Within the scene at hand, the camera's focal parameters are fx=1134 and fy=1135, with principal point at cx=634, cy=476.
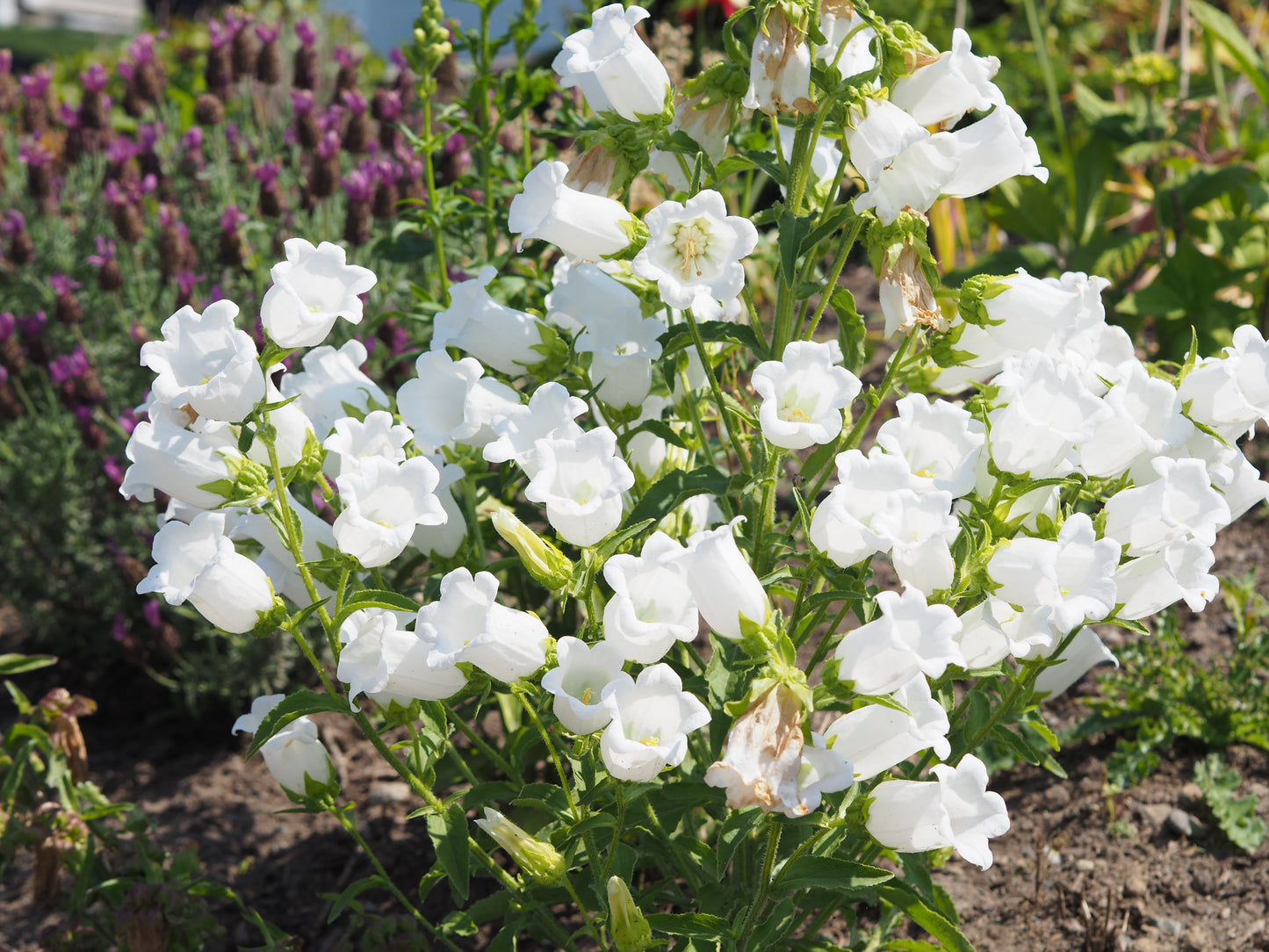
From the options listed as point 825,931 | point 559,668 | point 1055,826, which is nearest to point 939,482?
point 559,668

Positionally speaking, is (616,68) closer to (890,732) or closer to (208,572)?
(208,572)

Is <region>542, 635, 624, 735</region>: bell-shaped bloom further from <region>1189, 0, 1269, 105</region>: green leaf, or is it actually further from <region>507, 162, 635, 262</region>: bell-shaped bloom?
<region>1189, 0, 1269, 105</region>: green leaf

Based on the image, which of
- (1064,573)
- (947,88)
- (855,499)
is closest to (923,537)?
(855,499)

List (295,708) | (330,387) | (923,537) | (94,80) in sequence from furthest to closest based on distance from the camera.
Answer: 1. (94,80)
2. (330,387)
3. (295,708)
4. (923,537)

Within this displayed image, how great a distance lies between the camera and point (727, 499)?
218 cm

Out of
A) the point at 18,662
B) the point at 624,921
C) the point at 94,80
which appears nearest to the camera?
the point at 624,921

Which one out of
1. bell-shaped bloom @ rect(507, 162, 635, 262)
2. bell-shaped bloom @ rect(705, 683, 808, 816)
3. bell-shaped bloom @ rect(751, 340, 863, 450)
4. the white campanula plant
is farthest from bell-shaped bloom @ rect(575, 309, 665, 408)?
bell-shaped bloom @ rect(705, 683, 808, 816)

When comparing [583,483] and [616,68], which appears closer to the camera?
[583,483]

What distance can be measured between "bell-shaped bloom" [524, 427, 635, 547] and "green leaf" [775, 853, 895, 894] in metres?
0.62

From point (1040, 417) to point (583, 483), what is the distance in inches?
27.3

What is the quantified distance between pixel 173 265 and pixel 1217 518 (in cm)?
342

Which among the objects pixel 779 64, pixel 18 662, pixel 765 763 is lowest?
pixel 18 662

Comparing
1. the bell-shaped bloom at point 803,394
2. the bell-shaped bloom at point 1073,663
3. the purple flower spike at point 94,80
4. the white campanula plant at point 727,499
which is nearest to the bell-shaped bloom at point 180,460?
the white campanula plant at point 727,499

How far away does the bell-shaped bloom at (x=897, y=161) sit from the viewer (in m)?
1.72
